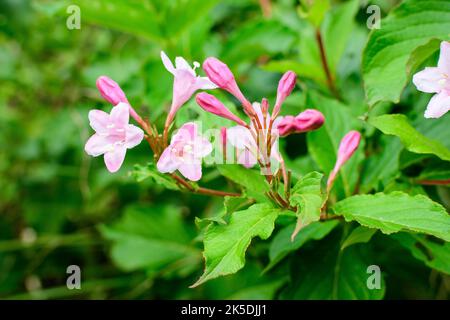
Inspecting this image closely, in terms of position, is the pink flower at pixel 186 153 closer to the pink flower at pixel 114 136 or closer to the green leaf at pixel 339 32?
the pink flower at pixel 114 136

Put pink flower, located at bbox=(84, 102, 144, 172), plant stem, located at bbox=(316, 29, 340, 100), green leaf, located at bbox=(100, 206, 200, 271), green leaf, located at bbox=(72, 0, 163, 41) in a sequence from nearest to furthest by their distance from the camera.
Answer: pink flower, located at bbox=(84, 102, 144, 172), plant stem, located at bbox=(316, 29, 340, 100), green leaf, located at bbox=(72, 0, 163, 41), green leaf, located at bbox=(100, 206, 200, 271)

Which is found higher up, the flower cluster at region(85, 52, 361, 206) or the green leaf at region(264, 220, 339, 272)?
the flower cluster at region(85, 52, 361, 206)

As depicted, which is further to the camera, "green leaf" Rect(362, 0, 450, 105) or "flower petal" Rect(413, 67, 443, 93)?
"green leaf" Rect(362, 0, 450, 105)

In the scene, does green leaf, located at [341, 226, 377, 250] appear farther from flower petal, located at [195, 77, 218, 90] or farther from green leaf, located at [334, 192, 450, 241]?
flower petal, located at [195, 77, 218, 90]

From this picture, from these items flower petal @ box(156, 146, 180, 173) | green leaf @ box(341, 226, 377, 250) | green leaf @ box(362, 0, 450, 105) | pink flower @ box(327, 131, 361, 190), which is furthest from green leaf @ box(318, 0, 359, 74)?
flower petal @ box(156, 146, 180, 173)

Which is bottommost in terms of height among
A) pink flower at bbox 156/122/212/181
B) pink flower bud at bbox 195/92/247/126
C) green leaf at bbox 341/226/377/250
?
green leaf at bbox 341/226/377/250

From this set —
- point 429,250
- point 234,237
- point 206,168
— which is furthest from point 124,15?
point 429,250
